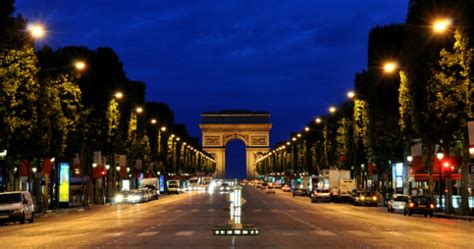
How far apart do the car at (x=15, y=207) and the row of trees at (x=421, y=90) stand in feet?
79.9

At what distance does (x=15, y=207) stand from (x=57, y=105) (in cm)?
1597

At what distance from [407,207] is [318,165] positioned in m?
75.8

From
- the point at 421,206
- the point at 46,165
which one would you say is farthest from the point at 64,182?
the point at 421,206

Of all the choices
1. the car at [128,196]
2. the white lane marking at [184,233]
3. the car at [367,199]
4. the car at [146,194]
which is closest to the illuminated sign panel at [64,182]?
the car at [128,196]

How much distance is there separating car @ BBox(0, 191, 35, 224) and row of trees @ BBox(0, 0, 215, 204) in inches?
164

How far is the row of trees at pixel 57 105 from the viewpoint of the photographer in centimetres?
4641

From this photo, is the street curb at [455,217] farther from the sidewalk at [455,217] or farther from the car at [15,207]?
the car at [15,207]

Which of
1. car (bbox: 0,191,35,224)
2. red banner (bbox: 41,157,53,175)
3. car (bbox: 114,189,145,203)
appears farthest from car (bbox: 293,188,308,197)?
car (bbox: 0,191,35,224)

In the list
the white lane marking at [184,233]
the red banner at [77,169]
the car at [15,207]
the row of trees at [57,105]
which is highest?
the row of trees at [57,105]

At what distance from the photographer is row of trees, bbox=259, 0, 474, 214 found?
48.2 metres

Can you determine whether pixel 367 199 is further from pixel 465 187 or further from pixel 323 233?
pixel 323 233

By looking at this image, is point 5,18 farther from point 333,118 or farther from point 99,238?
point 333,118

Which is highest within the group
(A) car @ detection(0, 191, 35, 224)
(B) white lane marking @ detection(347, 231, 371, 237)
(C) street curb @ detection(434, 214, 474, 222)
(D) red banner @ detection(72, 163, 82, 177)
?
(D) red banner @ detection(72, 163, 82, 177)

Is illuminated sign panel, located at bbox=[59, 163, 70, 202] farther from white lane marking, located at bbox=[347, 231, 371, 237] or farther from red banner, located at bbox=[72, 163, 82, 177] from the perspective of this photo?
white lane marking, located at bbox=[347, 231, 371, 237]
